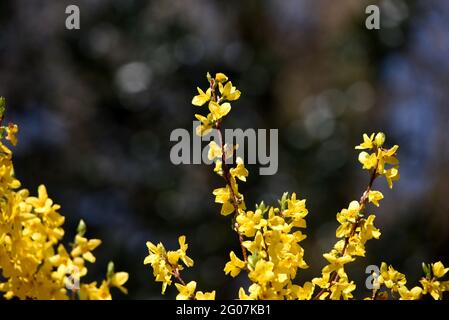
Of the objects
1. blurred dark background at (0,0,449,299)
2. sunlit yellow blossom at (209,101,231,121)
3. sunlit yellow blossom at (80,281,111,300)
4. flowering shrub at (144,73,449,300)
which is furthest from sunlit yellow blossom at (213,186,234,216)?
blurred dark background at (0,0,449,299)

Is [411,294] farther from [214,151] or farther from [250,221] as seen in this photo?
[214,151]

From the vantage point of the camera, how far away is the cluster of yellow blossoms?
118 centimetres

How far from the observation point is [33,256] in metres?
1.20

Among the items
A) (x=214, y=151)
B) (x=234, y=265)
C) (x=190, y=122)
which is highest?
(x=214, y=151)

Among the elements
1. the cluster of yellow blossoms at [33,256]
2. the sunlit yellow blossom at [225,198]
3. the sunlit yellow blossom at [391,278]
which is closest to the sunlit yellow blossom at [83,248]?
the cluster of yellow blossoms at [33,256]

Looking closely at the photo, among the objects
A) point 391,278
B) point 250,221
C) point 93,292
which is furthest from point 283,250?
point 93,292

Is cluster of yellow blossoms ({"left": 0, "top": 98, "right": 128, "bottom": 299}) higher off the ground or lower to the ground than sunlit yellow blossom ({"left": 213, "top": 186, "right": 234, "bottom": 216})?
lower

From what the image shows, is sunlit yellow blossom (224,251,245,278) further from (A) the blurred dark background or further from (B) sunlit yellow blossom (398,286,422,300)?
(A) the blurred dark background

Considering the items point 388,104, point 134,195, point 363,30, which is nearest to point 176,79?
point 134,195

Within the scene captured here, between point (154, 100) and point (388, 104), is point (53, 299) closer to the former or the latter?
point (154, 100)

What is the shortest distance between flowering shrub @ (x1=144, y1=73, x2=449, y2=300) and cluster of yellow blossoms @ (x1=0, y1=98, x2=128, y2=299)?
0.39ft

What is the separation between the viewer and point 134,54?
4.30 m

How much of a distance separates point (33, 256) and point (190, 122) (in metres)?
3.17
